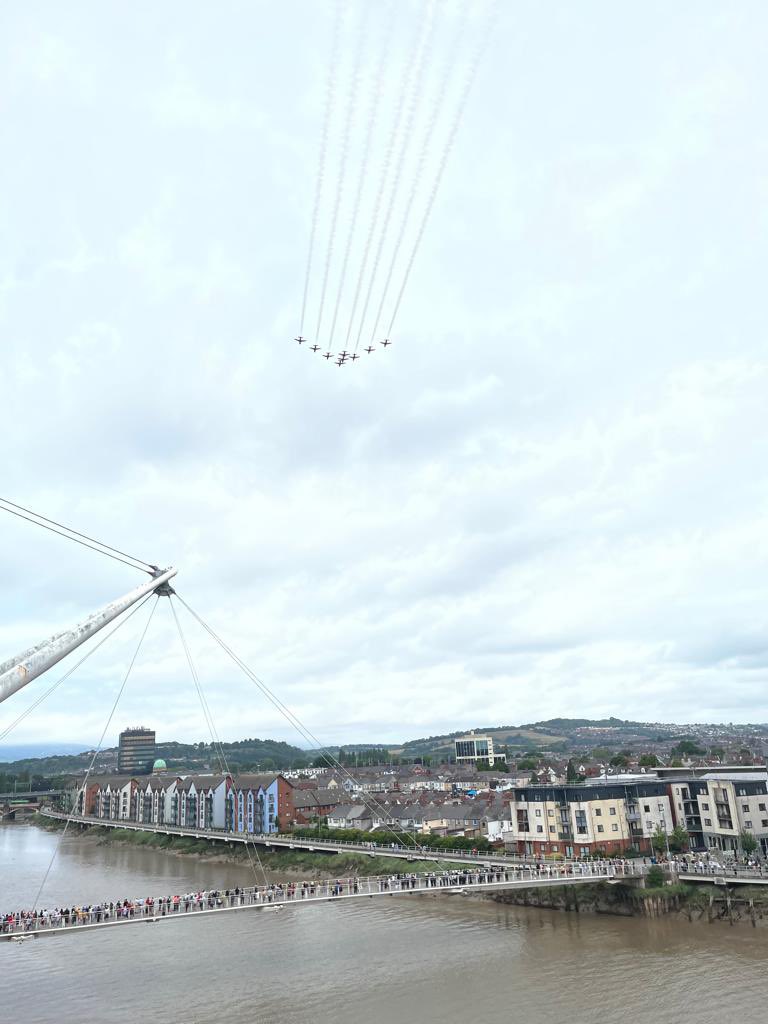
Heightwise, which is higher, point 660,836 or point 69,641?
point 69,641

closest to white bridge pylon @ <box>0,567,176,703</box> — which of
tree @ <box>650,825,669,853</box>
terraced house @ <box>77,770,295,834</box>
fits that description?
tree @ <box>650,825,669,853</box>

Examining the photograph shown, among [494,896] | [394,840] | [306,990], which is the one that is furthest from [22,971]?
[394,840]

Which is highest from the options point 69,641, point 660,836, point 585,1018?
point 69,641

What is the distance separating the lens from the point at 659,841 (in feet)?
169

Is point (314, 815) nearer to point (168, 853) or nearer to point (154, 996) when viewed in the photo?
point (168, 853)

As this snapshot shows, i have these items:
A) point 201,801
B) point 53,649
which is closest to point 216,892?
point 53,649

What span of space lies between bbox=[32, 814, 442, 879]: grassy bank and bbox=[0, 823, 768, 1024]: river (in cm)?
924

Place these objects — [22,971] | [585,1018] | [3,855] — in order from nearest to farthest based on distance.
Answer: [585,1018]
[22,971]
[3,855]

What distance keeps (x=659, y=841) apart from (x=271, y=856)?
39584 millimetres

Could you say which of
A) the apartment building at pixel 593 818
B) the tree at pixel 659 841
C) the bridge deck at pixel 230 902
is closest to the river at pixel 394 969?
the bridge deck at pixel 230 902

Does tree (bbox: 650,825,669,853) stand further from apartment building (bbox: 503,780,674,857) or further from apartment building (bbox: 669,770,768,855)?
apartment building (bbox: 669,770,768,855)

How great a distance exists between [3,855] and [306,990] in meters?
71.6

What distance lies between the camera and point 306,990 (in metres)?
30.9

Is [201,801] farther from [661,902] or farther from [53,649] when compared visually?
[53,649]
